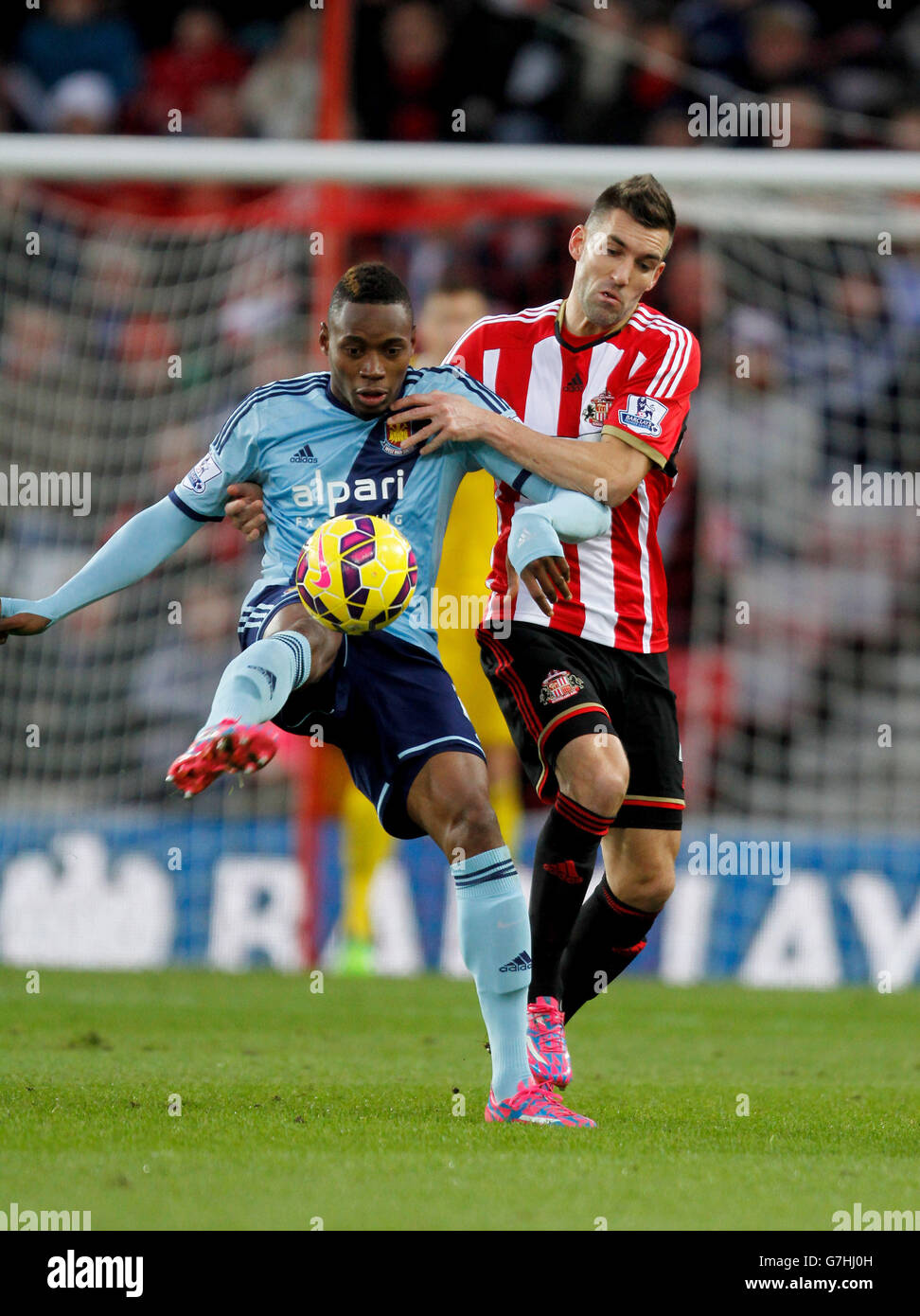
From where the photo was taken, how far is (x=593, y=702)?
17.4 ft

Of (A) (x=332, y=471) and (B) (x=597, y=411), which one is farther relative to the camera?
(B) (x=597, y=411)

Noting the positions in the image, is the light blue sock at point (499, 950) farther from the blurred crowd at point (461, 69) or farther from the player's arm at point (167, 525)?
the blurred crowd at point (461, 69)

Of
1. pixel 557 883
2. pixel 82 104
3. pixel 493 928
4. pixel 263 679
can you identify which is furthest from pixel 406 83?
pixel 493 928

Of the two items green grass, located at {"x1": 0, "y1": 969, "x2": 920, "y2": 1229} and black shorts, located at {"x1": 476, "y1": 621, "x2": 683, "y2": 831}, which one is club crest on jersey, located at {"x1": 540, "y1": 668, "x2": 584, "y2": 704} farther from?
green grass, located at {"x1": 0, "y1": 969, "x2": 920, "y2": 1229}

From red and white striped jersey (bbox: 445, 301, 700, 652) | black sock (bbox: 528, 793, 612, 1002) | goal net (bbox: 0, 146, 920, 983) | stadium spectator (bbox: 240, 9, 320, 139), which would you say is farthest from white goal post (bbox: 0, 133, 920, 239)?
black sock (bbox: 528, 793, 612, 1002)

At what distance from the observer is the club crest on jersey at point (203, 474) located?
16.9ft

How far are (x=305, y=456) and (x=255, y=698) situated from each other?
918mm

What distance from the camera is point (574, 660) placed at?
543cm

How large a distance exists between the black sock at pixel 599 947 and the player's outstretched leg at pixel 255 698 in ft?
4.37

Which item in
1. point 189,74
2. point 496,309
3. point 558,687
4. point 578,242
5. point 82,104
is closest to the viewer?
point 558,687

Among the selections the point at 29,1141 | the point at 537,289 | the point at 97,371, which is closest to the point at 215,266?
the point at 97,371

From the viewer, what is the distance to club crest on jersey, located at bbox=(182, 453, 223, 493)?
5141 mm

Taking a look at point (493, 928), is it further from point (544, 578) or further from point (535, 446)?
point (535, 446)

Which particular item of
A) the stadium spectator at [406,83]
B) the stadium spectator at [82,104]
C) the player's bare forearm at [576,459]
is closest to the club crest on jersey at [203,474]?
the player's bare forearm at [576,459]
